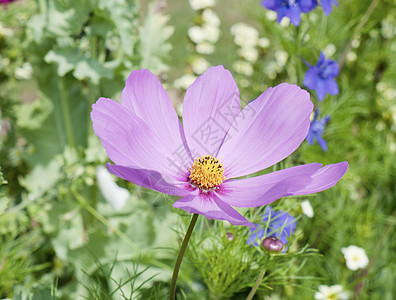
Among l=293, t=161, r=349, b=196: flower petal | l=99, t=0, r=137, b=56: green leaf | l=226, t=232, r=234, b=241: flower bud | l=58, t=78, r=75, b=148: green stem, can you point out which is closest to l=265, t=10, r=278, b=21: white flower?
l=99, t=0, r=137, b=56: green leaf

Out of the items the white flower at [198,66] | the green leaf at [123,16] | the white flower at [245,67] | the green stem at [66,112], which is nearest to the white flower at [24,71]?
the green stem at [66,112]

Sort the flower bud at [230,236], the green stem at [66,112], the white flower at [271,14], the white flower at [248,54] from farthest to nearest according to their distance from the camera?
the white flower at [248,54], the white flower at [271,14], the green stem at [66,112], the flower bud at [230,236]

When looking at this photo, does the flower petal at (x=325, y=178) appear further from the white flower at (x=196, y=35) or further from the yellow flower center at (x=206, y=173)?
the white flower at (x=196, y=35)

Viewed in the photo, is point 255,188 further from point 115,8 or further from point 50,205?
point 50,205

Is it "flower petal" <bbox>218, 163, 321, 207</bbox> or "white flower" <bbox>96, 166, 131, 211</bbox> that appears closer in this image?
"flower petal" <bbox>218, 163, 321, 207</bbox>

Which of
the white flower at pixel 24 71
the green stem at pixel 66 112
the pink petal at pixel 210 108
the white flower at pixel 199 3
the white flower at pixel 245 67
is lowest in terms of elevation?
the pink petal at pixel 210 108

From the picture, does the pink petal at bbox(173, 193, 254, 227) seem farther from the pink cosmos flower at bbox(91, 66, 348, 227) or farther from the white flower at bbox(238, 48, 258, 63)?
the white flower at bbox(238, 48, 258, 63)

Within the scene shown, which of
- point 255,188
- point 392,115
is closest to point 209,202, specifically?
point 255,188
